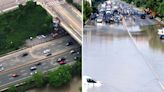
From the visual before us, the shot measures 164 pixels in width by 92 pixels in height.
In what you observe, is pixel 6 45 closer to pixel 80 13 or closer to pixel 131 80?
pixel 80 13

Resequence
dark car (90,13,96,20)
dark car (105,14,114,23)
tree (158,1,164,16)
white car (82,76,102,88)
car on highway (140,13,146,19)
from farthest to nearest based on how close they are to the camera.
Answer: car on highway (140,13,146,19) < dark car (90,13,96,20) < dark car (105,14,114,23) < tree (158,1,164,16) < white car (82,76,102,88)

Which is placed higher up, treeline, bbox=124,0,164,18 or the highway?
the highway

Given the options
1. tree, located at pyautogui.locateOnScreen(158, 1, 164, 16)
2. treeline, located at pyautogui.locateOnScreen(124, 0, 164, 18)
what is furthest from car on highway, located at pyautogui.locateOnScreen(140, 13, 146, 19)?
tree, located at pyautogui.locateOnScreen(158, 1, 164, 16)

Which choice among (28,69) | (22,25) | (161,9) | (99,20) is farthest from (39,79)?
(161,9)

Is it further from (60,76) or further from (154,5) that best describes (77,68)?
(154,5)

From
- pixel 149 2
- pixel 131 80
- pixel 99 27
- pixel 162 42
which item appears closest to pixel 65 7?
pixel 131 80

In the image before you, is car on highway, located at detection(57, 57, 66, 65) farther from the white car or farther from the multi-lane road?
the white car
